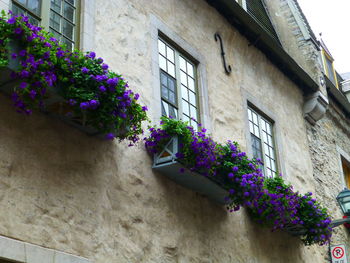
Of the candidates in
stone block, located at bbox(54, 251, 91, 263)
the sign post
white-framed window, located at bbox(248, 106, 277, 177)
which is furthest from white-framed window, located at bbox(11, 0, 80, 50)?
the sign post

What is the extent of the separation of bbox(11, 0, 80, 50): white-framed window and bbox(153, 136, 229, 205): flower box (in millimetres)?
1575

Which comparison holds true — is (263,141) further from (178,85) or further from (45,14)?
(45,14)

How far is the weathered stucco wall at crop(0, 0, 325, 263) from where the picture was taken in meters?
5.84

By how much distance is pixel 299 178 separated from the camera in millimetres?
11430

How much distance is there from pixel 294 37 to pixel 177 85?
5743 mm

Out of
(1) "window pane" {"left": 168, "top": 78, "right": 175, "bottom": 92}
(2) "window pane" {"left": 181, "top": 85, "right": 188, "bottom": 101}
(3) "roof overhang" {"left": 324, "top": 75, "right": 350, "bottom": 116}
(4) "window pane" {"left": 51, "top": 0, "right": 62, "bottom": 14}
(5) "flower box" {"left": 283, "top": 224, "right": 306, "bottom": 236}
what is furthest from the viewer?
(3) "roof overhang" {"left": 324, "top": 75, "right": 350, "bottom": 116}

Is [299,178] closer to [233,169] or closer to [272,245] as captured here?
[272,245]

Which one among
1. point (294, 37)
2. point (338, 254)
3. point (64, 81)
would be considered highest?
point (294, 37)

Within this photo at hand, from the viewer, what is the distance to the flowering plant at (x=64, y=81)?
5.52 meters

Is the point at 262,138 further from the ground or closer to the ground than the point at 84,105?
further from the ground

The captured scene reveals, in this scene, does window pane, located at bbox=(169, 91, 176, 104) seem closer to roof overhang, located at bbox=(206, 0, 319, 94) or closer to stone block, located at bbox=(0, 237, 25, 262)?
roof overhang, located at bbox=(206, 0, 319, 94)

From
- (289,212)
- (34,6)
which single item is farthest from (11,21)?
(289,212)

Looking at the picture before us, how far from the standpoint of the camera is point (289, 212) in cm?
914

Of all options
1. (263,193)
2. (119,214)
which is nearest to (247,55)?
(263,193)
